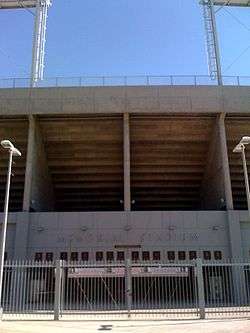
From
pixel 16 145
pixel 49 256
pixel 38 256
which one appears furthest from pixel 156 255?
pixel 16 145

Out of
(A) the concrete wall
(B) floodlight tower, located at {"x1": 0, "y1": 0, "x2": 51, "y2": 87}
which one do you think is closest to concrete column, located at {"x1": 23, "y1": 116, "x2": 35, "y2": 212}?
(A) the concrete wall

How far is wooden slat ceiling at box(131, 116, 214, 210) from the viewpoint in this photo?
31.0 meters

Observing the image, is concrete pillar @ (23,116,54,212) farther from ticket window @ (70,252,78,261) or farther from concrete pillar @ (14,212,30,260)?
ticket window @ (70,252,78,261)

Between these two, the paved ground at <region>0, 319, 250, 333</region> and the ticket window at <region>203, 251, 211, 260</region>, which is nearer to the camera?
the paved ground at <region>0, 319, 250, 333</region>

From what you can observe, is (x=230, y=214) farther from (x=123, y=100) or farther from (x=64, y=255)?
(x=64, y=255)

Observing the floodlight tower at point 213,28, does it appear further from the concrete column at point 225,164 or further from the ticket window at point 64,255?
the ticket window at point 64,255

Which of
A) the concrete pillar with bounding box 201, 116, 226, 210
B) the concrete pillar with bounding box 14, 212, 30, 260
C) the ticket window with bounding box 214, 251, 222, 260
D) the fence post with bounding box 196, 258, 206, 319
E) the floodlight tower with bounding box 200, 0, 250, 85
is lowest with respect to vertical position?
the fence post with bounding box 196, 258, 206, 319

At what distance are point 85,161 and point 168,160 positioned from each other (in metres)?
6.23

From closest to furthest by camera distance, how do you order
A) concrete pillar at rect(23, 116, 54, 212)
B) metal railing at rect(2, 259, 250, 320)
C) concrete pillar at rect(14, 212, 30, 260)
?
metal railing at rect(2, 259, 250, 320), concrete pillar at rect(14, 212, 30, 260), concrete pillar at rect(23, 116, 54, 212)

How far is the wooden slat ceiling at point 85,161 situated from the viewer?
31.0 m

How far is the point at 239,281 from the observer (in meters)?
26.7

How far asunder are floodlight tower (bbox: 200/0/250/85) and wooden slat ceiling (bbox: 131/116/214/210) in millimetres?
4336

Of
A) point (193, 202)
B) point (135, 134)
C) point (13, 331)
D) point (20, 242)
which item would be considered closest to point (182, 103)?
point (135, 134)

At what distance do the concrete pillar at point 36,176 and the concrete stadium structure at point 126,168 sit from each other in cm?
7
